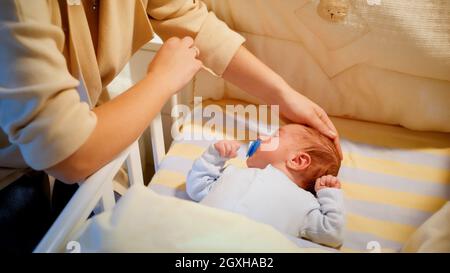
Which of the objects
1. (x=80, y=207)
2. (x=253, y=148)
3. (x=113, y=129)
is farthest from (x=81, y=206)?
(x=253, y=148)

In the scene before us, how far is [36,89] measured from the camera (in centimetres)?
48

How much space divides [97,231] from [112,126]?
135 mm

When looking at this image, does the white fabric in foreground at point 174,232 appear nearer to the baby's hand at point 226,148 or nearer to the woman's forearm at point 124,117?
the woman's forearm at point 124,117

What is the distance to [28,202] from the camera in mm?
733

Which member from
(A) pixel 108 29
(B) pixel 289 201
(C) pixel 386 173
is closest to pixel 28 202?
(A) pixel 108 29

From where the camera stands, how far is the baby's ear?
79 centimetres

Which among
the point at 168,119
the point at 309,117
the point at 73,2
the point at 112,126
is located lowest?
the point at 168,119

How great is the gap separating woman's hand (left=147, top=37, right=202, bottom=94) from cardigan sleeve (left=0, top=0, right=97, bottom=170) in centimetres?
16

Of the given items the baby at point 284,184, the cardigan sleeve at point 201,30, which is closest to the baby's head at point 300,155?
the baby at point 284,184

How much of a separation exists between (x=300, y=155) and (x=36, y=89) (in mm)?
475

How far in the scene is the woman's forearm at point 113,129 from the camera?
1.81ft

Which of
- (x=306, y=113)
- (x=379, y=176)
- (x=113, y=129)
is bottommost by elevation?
(x=379, y=176)

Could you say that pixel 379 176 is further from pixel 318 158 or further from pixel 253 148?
pixel 253 148
